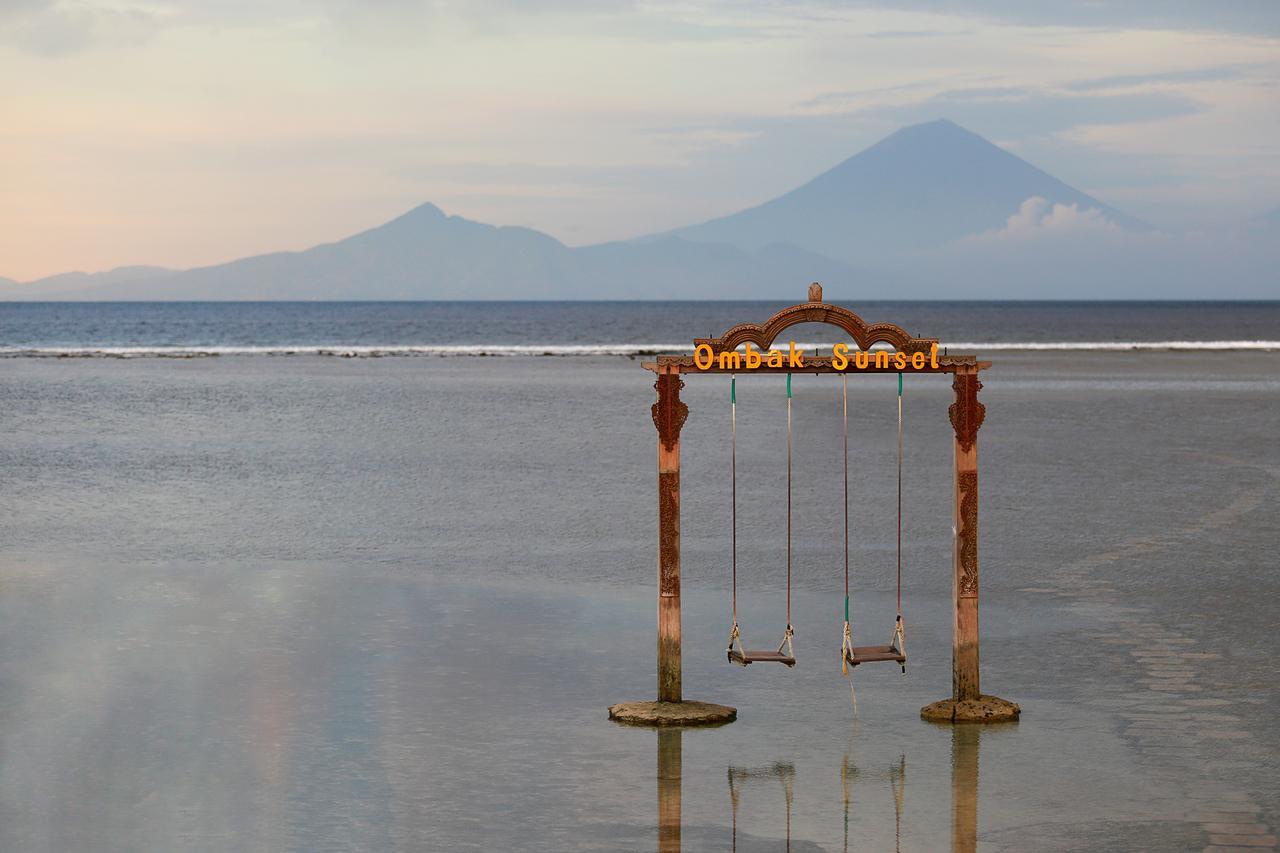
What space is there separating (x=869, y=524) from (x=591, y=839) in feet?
51.1

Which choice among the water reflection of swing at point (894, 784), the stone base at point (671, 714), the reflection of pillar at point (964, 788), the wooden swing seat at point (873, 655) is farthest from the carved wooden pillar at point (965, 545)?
the stone base at point (671, 714)

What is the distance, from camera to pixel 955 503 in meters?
14.9

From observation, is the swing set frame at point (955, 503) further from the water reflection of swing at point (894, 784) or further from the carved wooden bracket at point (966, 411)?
the water reflection of swing at point (894, 784)

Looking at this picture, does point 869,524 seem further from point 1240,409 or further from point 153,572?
point 1240,409

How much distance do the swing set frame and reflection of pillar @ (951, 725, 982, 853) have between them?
0.46m

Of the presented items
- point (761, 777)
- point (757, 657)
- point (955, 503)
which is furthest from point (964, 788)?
point (955, 503)

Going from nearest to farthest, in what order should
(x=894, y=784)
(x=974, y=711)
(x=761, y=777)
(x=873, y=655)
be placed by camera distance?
(x=894, y=784) < (x=761, y=777) < (x=873, y=655) < (x=974, y=711)

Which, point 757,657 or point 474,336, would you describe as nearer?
point 757,657

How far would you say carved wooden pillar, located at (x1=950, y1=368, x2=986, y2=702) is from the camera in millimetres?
14781

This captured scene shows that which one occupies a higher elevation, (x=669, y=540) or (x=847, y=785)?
(x=669, y=540)

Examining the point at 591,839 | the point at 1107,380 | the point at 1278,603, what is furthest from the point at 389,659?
the point at 1107,380

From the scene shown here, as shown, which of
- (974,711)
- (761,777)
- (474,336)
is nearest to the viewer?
(761,777)

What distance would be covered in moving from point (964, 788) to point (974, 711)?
6.52ft

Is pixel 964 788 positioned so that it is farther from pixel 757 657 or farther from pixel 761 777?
pixel 757 657
